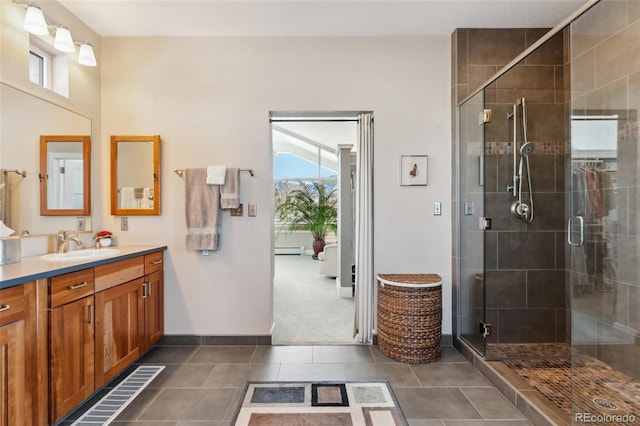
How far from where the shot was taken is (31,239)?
2189 millimetres

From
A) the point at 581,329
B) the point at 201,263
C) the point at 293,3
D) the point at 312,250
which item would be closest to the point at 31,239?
the point at 201,263

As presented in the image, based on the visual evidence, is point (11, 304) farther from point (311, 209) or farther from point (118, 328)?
point (311, 209)

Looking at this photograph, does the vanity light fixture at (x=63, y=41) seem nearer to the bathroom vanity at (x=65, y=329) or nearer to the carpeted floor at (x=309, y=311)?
the bathroom vanity at (x=65, y=329)

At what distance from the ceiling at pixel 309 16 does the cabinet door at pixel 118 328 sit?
6.89ft

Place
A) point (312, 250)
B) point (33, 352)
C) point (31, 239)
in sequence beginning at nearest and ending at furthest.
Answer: point (33, 352) → point (31, 239) → point (312, 250)

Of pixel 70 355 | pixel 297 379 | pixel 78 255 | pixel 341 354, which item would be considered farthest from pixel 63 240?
pixel 341 354

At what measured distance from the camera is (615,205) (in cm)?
194

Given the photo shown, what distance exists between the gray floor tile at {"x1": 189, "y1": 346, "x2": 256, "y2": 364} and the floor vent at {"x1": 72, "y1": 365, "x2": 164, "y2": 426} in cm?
29

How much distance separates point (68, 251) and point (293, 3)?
8.24 ft

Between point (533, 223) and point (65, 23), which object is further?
point (533, 223)

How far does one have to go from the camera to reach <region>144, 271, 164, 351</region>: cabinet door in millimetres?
2576

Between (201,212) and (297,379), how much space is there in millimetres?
1554

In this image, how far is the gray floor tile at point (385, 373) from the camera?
2.26m

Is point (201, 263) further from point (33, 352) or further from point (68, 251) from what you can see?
point (33, 352)
